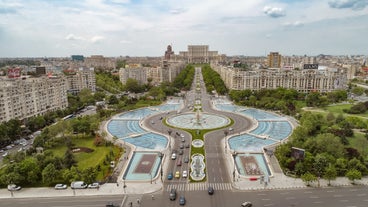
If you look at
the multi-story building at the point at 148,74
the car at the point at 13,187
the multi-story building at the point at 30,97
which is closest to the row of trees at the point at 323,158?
the car at the point at 13,187

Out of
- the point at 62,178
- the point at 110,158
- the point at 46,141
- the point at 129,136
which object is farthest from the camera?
the point at 129,136

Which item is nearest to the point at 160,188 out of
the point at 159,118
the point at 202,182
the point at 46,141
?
the point at 202,182

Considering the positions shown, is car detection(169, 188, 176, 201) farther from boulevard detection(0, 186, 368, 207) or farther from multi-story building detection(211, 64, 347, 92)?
multi-story building detection(211, 64, 347, 92)

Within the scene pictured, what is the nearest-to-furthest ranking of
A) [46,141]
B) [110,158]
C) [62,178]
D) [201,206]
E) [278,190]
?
[201,206] < [278,190] < [62,178] < [110,158] < [46,141]

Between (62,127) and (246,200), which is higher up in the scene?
(62,127)

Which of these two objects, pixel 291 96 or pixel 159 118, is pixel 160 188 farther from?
pixel 291 96

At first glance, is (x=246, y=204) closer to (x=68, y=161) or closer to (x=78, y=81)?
(x=68, y=161)
